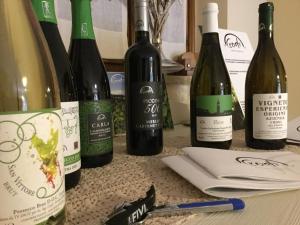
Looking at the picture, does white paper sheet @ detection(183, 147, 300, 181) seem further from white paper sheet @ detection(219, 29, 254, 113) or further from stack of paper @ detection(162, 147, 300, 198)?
white paper sheet @ detection(219, 29, 254, 113)

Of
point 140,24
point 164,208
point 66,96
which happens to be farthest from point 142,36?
point 164,208

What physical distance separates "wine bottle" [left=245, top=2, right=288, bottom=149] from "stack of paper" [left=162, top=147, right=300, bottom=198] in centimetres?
10

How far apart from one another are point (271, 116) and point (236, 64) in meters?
0.34

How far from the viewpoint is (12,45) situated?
0.25m

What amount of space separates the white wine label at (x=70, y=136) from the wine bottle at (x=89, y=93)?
2.8 inches

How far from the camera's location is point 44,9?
0.36 meters

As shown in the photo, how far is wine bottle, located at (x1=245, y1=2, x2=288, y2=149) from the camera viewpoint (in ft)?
1.82

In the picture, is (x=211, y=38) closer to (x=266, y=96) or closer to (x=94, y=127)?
(x=266, y=96)

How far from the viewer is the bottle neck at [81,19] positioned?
453mm

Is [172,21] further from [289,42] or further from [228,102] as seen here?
[289,42]

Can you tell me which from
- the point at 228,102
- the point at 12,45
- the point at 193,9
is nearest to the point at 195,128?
the point at 228,102

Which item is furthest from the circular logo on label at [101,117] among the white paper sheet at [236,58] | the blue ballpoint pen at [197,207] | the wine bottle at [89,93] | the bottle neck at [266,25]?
the white paper sheet at [236,58]

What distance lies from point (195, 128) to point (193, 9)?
2.01ft

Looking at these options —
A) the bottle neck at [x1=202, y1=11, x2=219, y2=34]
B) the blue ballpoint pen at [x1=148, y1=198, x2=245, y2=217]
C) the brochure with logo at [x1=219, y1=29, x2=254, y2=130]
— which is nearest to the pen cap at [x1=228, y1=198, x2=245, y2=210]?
the blue ballpoint pen at [x1=148, y1=198, x2=245, y2=217]
